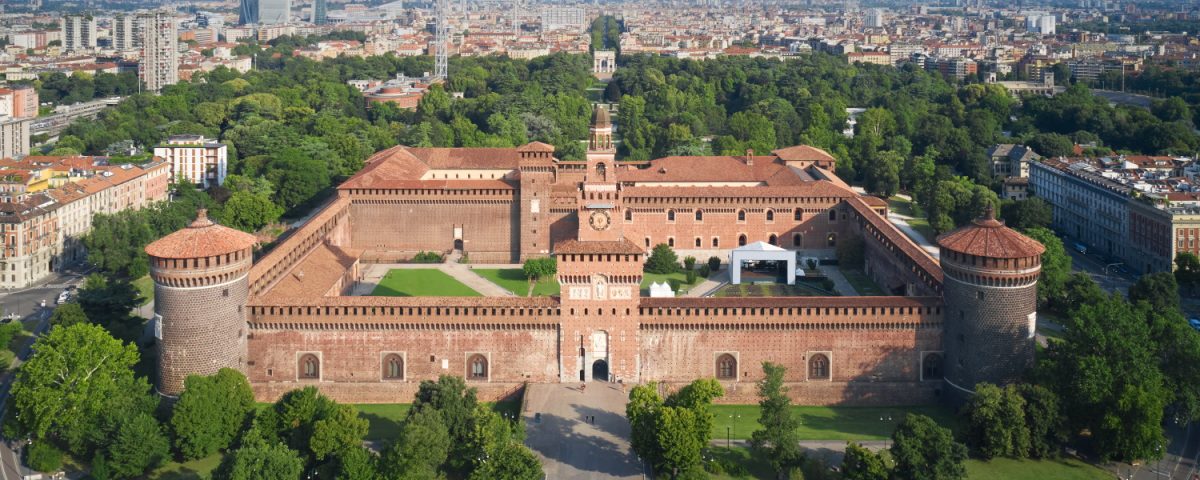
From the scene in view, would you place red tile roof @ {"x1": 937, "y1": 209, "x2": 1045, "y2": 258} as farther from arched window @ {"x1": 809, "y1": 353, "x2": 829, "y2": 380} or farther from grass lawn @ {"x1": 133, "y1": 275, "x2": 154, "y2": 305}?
grass lawn @ {"x1": 133, "y1": 275, "x2": 154, "y2": 305}

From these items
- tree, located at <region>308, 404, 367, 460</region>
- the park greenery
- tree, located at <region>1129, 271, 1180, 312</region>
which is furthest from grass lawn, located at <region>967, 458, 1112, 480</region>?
tree, located at <region>308, 404, 367, 460</region>

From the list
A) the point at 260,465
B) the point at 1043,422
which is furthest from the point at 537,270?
the point at 1043,422

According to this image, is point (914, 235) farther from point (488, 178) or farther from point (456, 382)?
point (456, 382)

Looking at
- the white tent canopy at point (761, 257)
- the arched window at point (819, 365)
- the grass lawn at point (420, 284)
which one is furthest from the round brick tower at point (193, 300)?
the white tent canopy at point (761, 257)

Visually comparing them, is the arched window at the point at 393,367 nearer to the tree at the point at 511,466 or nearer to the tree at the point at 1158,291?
the tree at the point at 511,466

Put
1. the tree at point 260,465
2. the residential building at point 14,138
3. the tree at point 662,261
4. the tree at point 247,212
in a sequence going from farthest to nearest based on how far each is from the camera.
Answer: the residential building at point 14,138 → the tree at point 247,212 → the tree at point 662,261 → the tree at point 260,465

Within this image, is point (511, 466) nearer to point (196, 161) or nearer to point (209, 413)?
point (209, 413)

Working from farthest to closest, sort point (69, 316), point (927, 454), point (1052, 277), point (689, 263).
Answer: point (689, 263) → point (1052, 277) → point (69, 316) → point (927, 454)
